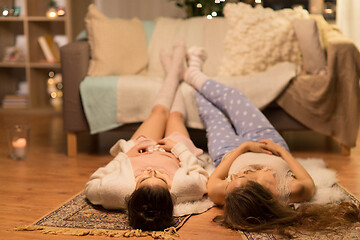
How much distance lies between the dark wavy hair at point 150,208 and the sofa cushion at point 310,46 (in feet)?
5.23

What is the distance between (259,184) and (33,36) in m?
3.42

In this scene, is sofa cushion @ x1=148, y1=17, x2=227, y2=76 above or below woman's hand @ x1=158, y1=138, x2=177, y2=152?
above

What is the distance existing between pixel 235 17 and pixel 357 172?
4.02 ft

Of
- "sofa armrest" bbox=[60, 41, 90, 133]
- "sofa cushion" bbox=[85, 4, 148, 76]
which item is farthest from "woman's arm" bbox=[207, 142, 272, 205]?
"sofa cushion" bbox=[85, 4, 148, 76]

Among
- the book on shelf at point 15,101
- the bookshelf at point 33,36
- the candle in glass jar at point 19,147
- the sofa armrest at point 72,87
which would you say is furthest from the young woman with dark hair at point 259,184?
the book on shelf at point 15,101

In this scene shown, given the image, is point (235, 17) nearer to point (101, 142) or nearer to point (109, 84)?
point (109, 84)

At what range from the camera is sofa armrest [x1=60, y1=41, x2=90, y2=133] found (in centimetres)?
271

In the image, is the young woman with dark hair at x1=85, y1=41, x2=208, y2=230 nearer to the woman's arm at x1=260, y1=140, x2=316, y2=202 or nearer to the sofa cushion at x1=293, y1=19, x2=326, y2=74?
the woman's arm at x1=260, y1=140, x2=316, y2=202

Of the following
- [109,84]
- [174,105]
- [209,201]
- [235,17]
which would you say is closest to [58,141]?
[109,84]

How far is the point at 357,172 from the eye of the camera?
2357 millimetres

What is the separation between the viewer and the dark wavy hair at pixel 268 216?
1.52 metres

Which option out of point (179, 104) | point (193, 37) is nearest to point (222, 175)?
point (179, 104)

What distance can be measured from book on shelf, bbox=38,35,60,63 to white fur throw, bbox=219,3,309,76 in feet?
6.70

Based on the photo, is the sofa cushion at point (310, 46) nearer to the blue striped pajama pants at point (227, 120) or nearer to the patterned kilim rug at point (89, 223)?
the blue striped pajama pants at point (227, 120)
